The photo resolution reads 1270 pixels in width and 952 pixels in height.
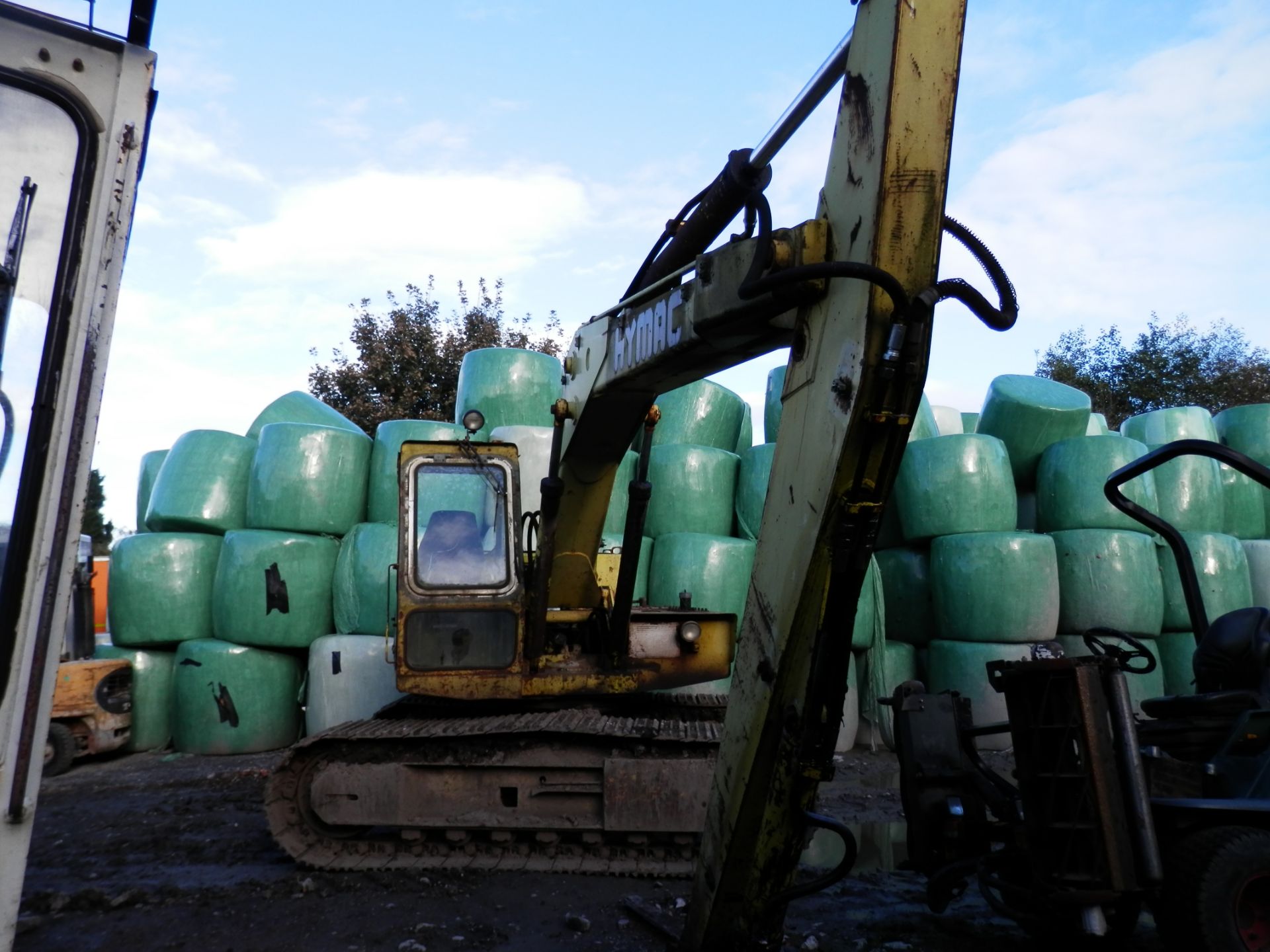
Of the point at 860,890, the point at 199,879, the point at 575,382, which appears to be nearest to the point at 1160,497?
the point at 860,890

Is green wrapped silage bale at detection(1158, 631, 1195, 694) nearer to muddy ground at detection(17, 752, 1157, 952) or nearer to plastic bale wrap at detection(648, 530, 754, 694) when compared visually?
plastic bale wrap at detection(648, 530, 754, 694)

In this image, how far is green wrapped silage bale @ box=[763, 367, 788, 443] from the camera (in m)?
8.33

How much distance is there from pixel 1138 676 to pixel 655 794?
4.20 metres

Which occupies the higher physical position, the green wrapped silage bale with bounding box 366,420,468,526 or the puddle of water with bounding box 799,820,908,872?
the green wrapped silage bale with bounding box 366,420,468,526

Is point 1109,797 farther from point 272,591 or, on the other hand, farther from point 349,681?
point 272,591

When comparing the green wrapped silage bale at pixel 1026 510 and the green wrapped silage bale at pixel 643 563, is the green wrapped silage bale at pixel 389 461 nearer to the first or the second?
the green wrapped silage bale at pixel 643 563

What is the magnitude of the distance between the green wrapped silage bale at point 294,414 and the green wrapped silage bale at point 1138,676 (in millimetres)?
6082

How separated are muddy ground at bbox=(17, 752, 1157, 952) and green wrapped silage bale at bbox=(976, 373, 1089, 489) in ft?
12.6

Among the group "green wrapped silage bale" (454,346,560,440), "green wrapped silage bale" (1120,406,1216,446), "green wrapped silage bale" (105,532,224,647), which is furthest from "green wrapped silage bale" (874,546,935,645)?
"green wrapped silage bale" (105,532,224,647)

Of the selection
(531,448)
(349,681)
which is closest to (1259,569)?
(531,448)

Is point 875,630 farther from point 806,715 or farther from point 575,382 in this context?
point 806,715

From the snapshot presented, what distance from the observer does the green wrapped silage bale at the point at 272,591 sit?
7.45 m

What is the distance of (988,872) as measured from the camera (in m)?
2.80

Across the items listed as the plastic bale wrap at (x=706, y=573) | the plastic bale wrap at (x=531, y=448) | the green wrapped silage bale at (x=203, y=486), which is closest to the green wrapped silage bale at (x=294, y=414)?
the green wrapped silage bale at (x=203, y=486)
